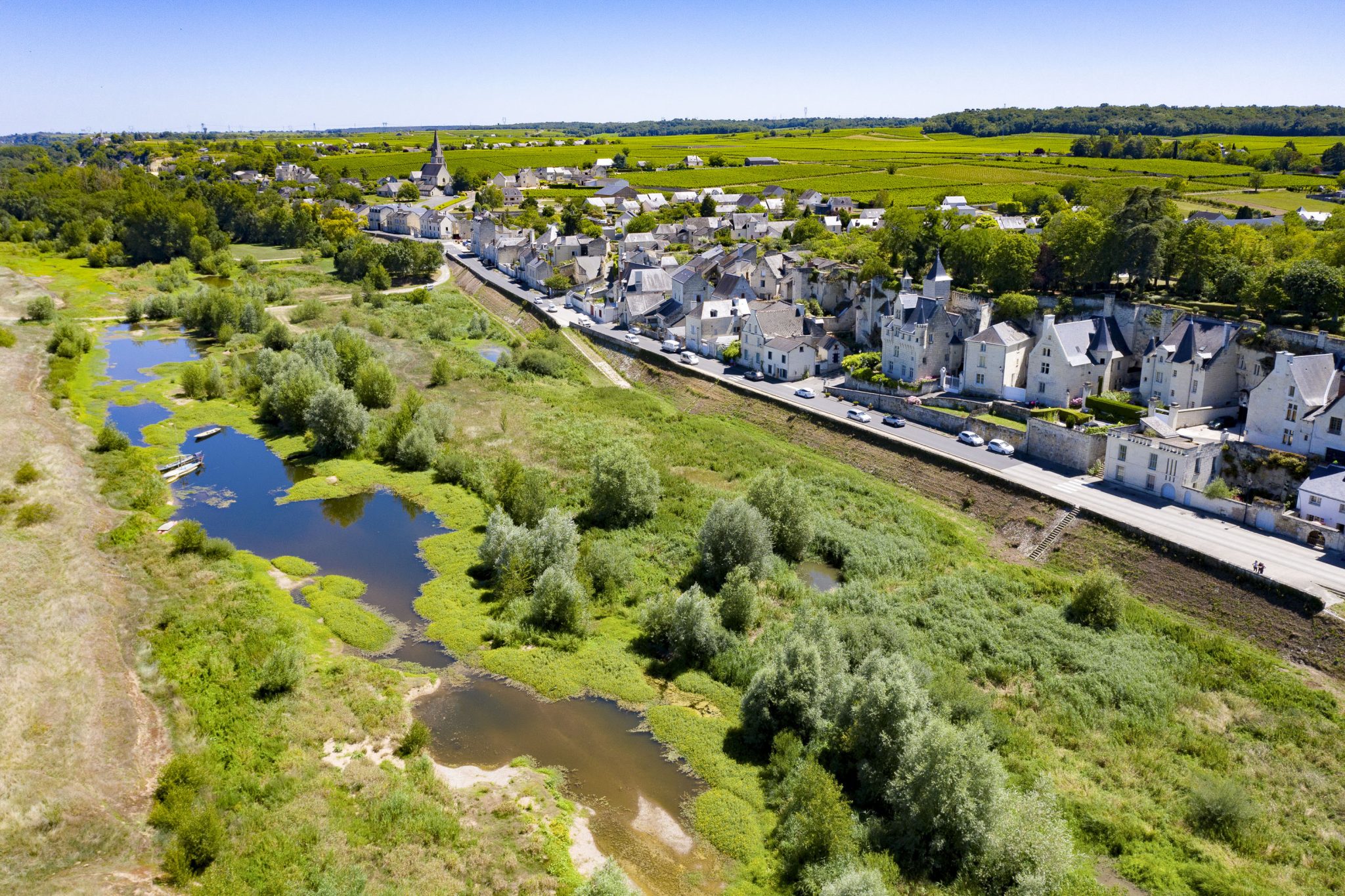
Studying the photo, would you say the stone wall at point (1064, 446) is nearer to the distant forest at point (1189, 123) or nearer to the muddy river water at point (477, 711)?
the muddy river water at point (477, 711)

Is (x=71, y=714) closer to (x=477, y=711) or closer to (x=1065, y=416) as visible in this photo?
(x=477, y=711)

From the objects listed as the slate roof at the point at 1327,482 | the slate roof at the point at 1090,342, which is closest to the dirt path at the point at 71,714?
the slate roof at the point at 1327,482

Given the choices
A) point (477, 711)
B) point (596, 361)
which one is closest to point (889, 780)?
point (477, 711)

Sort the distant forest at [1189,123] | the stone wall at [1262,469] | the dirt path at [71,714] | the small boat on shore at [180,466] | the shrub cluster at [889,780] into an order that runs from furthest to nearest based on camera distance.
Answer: the distant forest at [1189,123] < the small boat on shore at [180,466] < the stone wall at [1262,469] < the dirt path at [71,714] < the shrub cluster at [889,780]

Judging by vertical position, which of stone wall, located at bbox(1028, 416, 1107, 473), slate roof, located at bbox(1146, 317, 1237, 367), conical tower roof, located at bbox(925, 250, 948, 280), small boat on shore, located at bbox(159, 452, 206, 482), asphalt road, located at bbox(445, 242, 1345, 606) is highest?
conical tower roof, located at bbox(925, 250, 948, 280)

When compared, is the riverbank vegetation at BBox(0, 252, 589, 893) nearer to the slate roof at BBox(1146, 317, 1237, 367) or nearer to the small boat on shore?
the small boat on shore

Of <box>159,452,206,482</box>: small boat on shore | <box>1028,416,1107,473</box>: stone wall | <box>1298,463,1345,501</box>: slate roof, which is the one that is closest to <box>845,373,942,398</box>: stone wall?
<box>1028,416,1107,473</box>: stone wall
